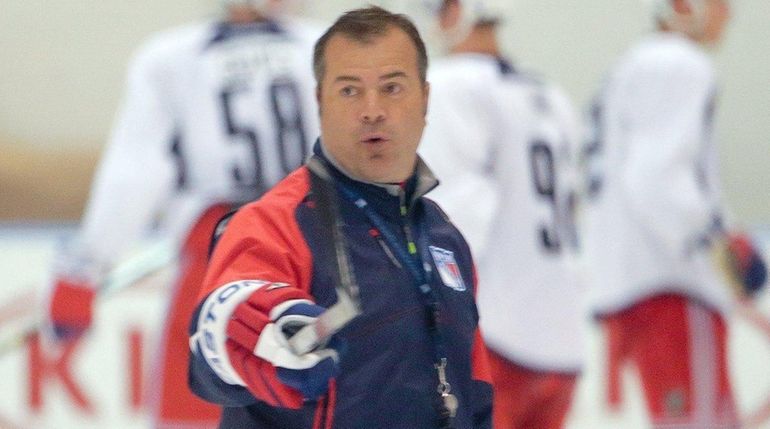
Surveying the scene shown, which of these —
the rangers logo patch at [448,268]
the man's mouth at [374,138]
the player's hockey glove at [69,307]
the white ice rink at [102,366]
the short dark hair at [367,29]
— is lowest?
the white ice rink at [102,366]

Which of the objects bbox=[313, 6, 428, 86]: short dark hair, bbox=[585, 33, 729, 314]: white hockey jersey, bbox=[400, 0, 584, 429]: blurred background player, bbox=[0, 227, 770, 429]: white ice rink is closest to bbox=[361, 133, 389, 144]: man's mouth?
bbox=[313, 6, 428, 86]: short dark hair

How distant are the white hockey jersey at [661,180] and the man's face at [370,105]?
1962mm

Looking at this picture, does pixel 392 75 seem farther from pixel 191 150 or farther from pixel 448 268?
pixel 191 150

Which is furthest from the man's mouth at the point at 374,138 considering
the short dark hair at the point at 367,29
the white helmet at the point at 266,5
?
the white helmet at the point at 266,5

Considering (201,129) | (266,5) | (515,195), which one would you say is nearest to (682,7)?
(515,195)

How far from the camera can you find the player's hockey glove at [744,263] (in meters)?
4.02

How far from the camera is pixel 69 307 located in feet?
12.2

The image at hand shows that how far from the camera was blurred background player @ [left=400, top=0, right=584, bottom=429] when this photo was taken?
3416mm

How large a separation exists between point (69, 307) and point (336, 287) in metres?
1.94

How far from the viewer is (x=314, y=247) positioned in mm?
1941

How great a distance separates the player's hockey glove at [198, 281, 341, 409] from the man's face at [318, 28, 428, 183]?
0.22 meters

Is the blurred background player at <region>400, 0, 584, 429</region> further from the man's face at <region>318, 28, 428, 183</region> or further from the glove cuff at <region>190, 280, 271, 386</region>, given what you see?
the glove cuff at <region>190, 280, 271, 386</region>

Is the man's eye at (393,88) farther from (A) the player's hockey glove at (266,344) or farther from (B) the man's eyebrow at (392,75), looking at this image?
(A) the player's hockey glove at (266,344)

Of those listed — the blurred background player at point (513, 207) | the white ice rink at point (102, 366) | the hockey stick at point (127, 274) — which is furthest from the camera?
the white ice rink at point (102, 366)
